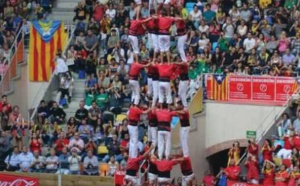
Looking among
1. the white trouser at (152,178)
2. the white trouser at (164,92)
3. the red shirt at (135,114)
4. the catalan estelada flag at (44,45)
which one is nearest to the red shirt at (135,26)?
the white trouser at (164,92)

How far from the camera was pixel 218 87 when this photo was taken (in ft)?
182

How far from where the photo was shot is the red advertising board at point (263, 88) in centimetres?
5465

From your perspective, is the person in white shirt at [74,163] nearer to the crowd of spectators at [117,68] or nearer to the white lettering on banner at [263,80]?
the crowd of spectators at [117,68]

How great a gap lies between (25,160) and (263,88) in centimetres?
778

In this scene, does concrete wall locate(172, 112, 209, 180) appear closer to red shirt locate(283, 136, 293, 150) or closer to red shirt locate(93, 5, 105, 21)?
red shirt locate(283, 136, 293, 150)

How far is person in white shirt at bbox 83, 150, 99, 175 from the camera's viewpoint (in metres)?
54.0

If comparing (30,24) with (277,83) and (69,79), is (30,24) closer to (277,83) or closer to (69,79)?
(69,79)

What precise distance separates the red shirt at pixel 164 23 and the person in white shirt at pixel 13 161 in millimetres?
9120

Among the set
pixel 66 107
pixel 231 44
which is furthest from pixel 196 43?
pixel 66 107

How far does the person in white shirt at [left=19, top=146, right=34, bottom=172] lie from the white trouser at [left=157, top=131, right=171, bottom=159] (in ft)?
24.2

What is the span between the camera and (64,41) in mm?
60406

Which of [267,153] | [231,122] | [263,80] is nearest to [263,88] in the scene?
[263,80]

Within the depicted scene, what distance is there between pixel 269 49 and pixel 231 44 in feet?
4.45

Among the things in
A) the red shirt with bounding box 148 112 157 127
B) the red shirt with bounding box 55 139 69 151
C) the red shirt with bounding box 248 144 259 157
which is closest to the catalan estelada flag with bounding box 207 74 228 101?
the red shirt with bounding box 248 144 259 157
